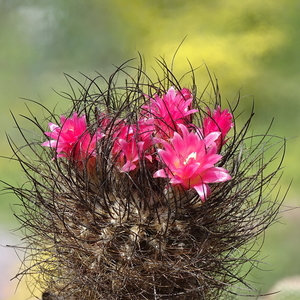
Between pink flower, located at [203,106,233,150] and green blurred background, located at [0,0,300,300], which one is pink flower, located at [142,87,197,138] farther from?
green blurred background, located at [0,0,300,300]

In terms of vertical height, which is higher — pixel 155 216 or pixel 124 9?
pixel 124 9

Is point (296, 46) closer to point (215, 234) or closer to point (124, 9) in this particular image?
point (124, 9)

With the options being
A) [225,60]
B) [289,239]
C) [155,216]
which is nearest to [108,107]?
[155,216]

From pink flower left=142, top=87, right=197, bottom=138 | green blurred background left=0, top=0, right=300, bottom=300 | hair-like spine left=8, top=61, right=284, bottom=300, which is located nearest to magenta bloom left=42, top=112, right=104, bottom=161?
hair-like spine left=8, top=61, right=284, bottom=300

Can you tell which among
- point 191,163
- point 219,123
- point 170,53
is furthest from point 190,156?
point 170,53

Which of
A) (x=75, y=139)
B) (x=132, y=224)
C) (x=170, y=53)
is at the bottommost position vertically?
(x=132, y=224)

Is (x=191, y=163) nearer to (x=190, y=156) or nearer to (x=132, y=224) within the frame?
(x=190, y=156)

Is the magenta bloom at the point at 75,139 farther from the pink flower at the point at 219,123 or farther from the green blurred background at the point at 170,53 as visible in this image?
the green blurred background at the point at 170,53
